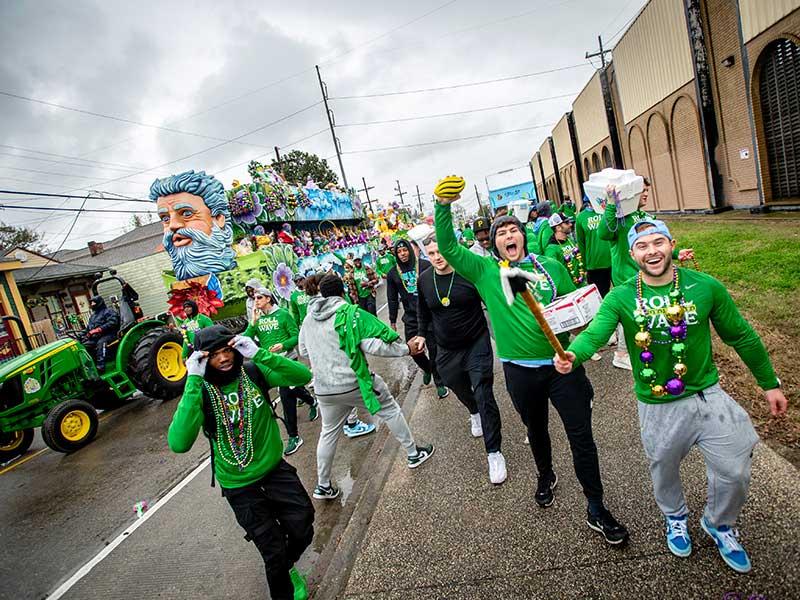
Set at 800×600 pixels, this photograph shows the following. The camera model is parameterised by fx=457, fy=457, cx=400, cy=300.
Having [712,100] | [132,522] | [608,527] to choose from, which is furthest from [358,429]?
[712,100]

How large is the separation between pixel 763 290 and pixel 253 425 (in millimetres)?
6601

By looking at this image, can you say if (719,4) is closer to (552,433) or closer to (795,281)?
(795,281)

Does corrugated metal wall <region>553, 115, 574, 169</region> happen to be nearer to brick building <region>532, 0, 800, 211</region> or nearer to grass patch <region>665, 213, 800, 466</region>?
brick building <region>532, 0, 800, 211</region>

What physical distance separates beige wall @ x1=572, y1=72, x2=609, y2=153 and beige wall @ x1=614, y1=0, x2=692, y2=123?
2.87 meters

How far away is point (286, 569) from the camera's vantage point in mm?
2676

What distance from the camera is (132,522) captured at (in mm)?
4312

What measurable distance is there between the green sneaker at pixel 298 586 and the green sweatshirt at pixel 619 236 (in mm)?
3423

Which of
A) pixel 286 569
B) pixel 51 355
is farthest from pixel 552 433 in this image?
pixel 51 355

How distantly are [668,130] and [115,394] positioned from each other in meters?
20.5

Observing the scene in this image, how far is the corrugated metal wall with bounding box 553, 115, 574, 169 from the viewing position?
35.4 m

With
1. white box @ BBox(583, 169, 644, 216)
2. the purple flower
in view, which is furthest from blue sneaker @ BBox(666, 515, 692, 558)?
the purple flower

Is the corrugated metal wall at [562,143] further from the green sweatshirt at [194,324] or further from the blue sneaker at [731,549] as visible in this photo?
the blue sneaker at [731,549]

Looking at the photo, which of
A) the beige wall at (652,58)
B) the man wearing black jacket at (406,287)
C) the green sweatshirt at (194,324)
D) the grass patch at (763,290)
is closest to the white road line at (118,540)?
the green sweatshirt at (194,324)

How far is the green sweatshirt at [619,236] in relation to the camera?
3.89 metres
